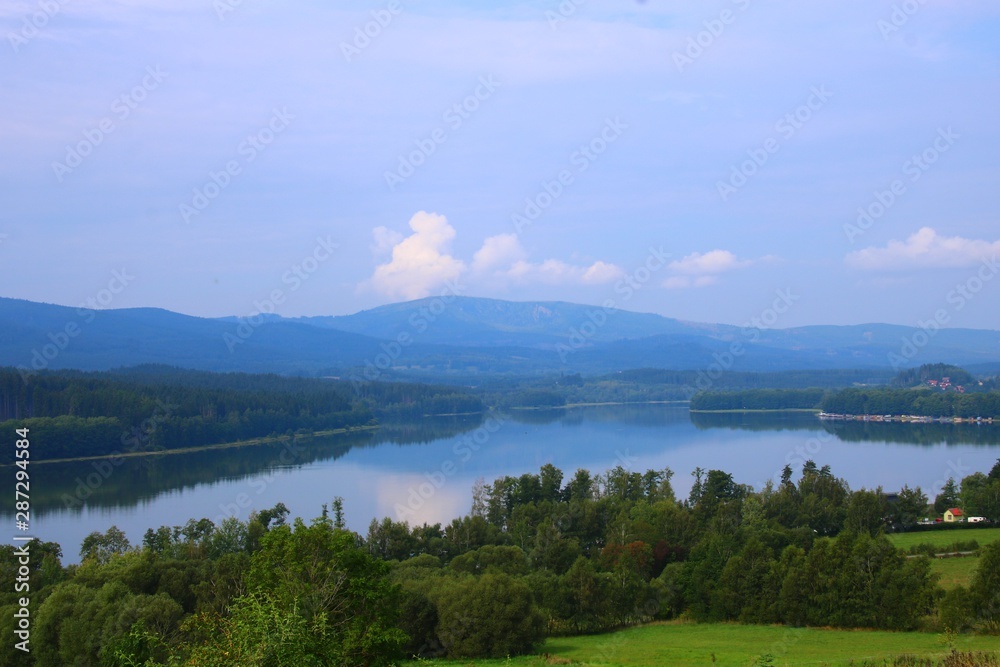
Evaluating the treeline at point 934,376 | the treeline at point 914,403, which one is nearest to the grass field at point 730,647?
the treeline at point 914,403

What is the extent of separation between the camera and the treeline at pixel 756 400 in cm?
7206

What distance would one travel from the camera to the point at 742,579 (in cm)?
1398

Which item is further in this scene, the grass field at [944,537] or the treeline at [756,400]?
the treeline at [756,400]

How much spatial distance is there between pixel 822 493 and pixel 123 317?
14076 centimetres

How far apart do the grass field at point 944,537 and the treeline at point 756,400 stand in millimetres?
52044

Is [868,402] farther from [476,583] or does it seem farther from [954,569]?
[476,583]

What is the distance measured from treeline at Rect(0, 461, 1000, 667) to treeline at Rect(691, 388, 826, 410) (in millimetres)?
52206

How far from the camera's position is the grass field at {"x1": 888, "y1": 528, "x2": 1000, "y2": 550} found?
18.1 m

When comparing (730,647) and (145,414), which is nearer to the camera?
(730,647)

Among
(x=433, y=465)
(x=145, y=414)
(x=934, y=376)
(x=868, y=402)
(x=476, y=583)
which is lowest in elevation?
Result: (x=433, y=465)

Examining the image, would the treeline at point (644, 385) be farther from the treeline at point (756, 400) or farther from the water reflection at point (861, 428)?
the water reflection at point (861, 428)

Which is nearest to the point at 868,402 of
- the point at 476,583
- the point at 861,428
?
the point at 861,428

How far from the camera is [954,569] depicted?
15.3 meters

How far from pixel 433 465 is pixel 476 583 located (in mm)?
23813
